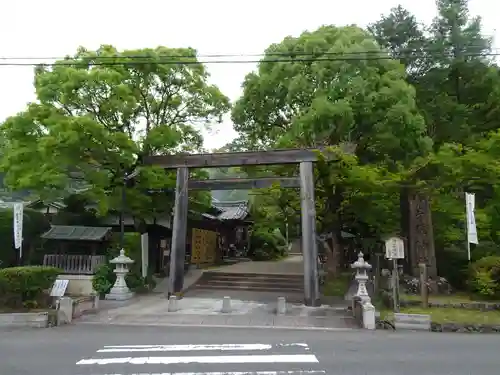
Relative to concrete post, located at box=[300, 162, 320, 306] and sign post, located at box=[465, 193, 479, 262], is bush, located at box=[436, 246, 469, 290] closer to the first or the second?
sign post, located at box=[465, 193, 479, 262]

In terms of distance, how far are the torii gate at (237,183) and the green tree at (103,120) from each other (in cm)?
145

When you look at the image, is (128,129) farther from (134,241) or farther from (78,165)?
(134,241)

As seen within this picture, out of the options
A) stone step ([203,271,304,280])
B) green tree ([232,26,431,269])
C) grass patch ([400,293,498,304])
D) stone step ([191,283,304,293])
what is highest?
green tree ([232,26,431,269])

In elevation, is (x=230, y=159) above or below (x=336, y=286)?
above

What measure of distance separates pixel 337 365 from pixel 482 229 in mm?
12453

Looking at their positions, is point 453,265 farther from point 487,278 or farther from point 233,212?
point 233,212

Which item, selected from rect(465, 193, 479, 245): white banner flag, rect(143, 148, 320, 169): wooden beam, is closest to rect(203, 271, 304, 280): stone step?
rect(143, 148, 320, 169): wooden beam

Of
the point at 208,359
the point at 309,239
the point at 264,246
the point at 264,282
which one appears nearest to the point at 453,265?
the point at 309,239

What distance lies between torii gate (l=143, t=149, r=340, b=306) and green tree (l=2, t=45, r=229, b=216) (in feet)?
4.75

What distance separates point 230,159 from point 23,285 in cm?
884

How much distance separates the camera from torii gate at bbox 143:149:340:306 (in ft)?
55.1

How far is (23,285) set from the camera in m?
13.4

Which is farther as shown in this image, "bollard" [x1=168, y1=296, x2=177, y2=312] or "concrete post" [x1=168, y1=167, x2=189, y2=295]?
"concrete post" [x1=168, y1=167, x2=189, y2=295]

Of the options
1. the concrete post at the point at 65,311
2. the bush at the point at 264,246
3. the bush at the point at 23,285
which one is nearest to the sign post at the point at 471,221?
the concrete post at the point at 65,311
